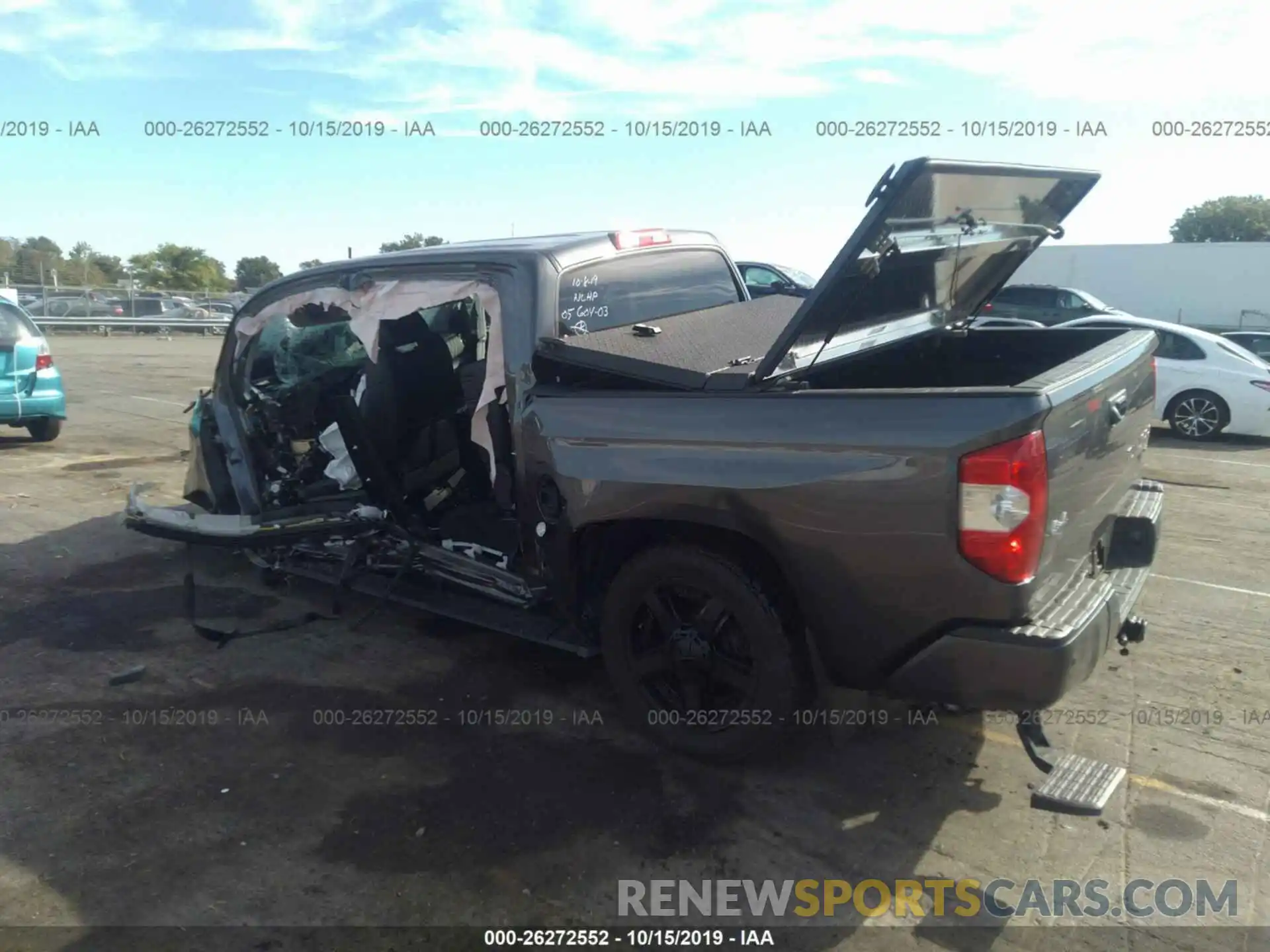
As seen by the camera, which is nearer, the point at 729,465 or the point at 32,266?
the point at 729,465

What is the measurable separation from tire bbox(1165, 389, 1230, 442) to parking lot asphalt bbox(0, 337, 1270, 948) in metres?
6.99

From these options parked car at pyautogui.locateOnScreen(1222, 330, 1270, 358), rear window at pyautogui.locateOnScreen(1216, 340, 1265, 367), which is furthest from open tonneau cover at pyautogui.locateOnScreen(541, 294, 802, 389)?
parked car at pyautogui.locateOnScreen(1222, 330, 1270, 358)

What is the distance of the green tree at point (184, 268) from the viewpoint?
192 feet

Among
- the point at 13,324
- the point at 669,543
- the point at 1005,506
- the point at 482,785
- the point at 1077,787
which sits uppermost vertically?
the point at 13,324

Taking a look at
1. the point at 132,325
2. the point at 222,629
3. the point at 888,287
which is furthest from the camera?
the point at 132,325

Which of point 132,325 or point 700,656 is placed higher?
point 132,325

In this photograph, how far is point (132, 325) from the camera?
108 feet

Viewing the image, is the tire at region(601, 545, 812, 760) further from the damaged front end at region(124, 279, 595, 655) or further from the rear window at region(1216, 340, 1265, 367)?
the rear window at region(1216, 340, 1265, 367)

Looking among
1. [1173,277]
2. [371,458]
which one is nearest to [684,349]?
[371,458]

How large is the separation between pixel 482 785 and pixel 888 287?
2363 mm

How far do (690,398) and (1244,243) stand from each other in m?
37.4

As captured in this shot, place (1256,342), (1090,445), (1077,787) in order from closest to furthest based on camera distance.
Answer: (1077,787), (1090,445), (1256,342)

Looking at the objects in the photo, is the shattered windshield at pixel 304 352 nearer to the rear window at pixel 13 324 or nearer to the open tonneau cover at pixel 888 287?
the open tonneau cover at pixel 888 287

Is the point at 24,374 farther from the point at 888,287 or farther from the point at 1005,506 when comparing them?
the point at 1005,506
